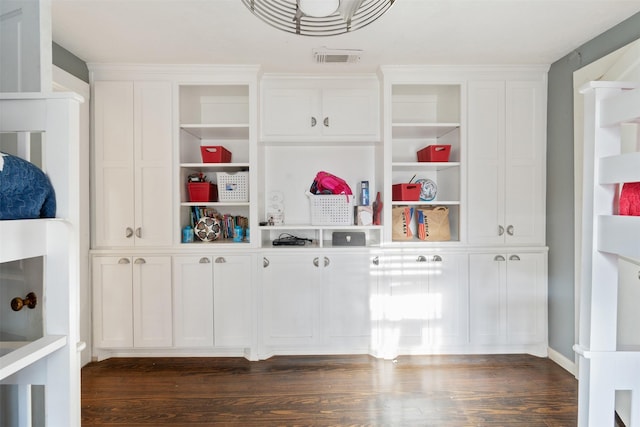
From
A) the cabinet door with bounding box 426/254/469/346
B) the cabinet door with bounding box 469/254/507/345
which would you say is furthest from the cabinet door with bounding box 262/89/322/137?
the cabinet door with bounding box 469/254/507/345

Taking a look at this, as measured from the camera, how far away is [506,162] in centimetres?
269

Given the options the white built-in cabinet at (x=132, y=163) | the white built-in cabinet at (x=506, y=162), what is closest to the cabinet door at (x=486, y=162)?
the white built-in cabinet at (x=506, y=162)

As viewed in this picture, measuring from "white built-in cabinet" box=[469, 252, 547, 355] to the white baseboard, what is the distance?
0.16 m

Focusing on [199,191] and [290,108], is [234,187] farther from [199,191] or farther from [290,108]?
[290,108]

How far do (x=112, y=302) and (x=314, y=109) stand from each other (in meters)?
2.15

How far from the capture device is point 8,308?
1210mm

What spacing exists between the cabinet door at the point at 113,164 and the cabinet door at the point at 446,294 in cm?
234

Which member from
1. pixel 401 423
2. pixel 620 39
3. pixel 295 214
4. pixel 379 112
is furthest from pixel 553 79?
pixel 401 423

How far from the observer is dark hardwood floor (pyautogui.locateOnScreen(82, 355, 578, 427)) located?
1.95 m

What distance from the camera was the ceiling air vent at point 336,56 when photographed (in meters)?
2.37

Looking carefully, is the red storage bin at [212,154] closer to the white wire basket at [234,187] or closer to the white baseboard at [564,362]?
the white wire basket at [234,187]

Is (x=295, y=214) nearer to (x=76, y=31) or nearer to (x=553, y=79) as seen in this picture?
(x=76, y=31)

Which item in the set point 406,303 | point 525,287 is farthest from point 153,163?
point 525,287

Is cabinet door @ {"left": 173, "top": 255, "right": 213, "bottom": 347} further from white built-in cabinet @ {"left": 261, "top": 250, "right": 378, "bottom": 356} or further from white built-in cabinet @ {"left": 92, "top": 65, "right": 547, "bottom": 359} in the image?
white built-in cabinet @ {"left": 261, "top": 250, "right": 378, "bottom": 356}
